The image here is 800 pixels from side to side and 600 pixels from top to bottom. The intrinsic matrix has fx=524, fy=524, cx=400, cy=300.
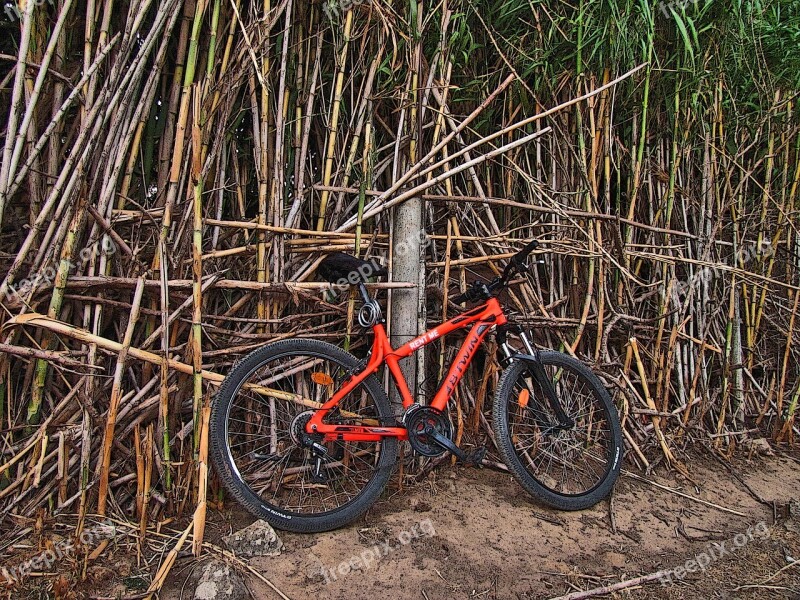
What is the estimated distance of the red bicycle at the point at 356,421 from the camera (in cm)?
222

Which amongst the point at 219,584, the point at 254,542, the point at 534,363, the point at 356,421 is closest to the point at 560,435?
the point at 534,363

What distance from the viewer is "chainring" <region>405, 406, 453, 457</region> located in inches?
90.9

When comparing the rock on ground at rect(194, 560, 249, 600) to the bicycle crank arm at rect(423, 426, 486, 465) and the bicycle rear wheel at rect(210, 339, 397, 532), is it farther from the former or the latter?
the bicycle crank arm at rect(423, 426, 486, 465)

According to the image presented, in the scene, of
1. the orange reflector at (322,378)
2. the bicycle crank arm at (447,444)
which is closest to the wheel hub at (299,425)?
the orange reflector at (322,378)

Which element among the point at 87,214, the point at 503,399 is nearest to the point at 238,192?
the point at 87,214

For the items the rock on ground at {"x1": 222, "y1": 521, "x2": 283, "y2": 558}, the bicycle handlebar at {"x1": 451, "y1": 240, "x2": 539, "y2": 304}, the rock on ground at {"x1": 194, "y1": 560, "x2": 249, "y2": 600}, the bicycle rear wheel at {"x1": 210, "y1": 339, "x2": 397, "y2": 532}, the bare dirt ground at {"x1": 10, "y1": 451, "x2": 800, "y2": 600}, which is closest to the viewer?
the rock on ground at {"x1": 194, "y1": 560, "x2": 249, "y2": 600}

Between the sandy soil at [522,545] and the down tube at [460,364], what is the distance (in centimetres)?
45

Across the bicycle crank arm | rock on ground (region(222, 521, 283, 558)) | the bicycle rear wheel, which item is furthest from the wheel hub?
the bicycle crank arm

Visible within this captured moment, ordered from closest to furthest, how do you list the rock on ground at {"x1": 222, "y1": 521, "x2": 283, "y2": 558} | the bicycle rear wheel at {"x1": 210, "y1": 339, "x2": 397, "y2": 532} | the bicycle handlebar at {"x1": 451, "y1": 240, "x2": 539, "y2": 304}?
1. the rock on ground at {"x1": 222, "y1": 521, "x2": 283, "y2": 558}
2. the bicycle rear wheel at {"x1": 210, "y1": 339, "x2": 397, "y2": 532}
3. the bicycle handlebar at {"x1": 451, "y1": 240, "x2": 539, "y2": 304}

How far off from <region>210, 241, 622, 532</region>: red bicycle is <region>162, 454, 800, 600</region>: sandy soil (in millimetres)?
139

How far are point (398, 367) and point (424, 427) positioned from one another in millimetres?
289

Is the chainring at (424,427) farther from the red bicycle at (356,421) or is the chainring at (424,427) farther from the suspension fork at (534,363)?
the suspension fork at (534,363)

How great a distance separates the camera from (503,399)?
2.48m

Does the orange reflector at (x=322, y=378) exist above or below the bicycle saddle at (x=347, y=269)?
below
